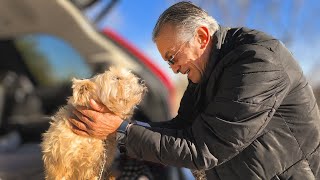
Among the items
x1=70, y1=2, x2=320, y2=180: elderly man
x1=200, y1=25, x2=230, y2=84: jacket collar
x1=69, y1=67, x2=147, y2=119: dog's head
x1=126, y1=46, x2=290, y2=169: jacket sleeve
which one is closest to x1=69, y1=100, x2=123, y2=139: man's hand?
x1=70, y1=2, x2=320, y2=180: elderly man

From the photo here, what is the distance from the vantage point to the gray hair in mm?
2361

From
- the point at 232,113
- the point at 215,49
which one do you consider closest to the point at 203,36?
the point at 215,49

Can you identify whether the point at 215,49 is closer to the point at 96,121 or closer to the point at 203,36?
the point at 203,36

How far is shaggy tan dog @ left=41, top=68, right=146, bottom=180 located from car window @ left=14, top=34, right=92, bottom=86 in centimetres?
134

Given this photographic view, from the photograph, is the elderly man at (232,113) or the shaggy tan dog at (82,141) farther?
the shaggy tan dog at (82,141)

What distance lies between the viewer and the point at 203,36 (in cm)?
242

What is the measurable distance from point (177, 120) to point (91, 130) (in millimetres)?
550

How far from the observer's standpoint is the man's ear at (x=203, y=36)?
2400 mm

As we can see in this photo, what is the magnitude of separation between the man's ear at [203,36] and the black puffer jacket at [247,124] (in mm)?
47

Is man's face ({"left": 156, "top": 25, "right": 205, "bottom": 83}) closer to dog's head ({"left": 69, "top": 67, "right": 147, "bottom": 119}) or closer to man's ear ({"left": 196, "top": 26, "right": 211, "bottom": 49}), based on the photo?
man's ear ({"left": 196, "top": 26, "right": 211, "bottom": 49})

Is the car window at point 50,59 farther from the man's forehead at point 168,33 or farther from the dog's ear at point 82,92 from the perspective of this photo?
the man's forehead at point 168,33

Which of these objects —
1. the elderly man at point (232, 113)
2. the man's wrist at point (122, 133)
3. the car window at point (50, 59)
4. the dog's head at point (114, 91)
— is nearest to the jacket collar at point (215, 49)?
the elderly man at point (232, 113)

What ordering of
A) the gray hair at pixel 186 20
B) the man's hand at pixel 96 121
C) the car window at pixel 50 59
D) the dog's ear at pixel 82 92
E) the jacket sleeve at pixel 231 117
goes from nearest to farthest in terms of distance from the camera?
the jacket sleeve at pixel 231 117
the gray hair at pixel 186 20
the man's hand at pixel 96 121
the dog's ear at pixel 82 92
the car window at pixel 50 59

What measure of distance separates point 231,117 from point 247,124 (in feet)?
0.25
